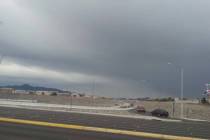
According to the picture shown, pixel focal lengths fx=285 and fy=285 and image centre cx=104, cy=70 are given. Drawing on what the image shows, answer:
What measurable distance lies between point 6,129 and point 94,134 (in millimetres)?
4405

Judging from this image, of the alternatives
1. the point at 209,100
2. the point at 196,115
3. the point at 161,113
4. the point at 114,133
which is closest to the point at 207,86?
the point at 209,100

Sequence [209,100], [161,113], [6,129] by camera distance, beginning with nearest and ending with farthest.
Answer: [6,129] → [161,113] → [209,100]

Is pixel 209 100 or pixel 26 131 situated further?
pixel 209 100

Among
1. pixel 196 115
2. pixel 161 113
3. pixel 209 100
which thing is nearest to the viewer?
pixel 161 113

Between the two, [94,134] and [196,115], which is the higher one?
[94,134]

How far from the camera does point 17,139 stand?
11.8 meters

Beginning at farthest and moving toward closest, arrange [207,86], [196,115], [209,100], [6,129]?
1. [209,100]
2. [207,86]
3. [196,115]
4. [6,129]

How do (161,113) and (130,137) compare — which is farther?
(161,113)

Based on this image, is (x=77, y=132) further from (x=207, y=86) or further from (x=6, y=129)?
(x=207, y=86)

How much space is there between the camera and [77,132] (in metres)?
13.6

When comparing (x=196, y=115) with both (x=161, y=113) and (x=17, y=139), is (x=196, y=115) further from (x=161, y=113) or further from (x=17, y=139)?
(x=17, y=139)

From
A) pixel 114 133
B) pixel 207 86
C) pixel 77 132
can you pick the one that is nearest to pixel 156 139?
pixel 114 133

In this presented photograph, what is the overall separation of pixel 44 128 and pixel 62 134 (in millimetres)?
2006

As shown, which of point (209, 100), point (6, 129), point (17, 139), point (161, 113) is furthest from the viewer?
point (209, 100)
